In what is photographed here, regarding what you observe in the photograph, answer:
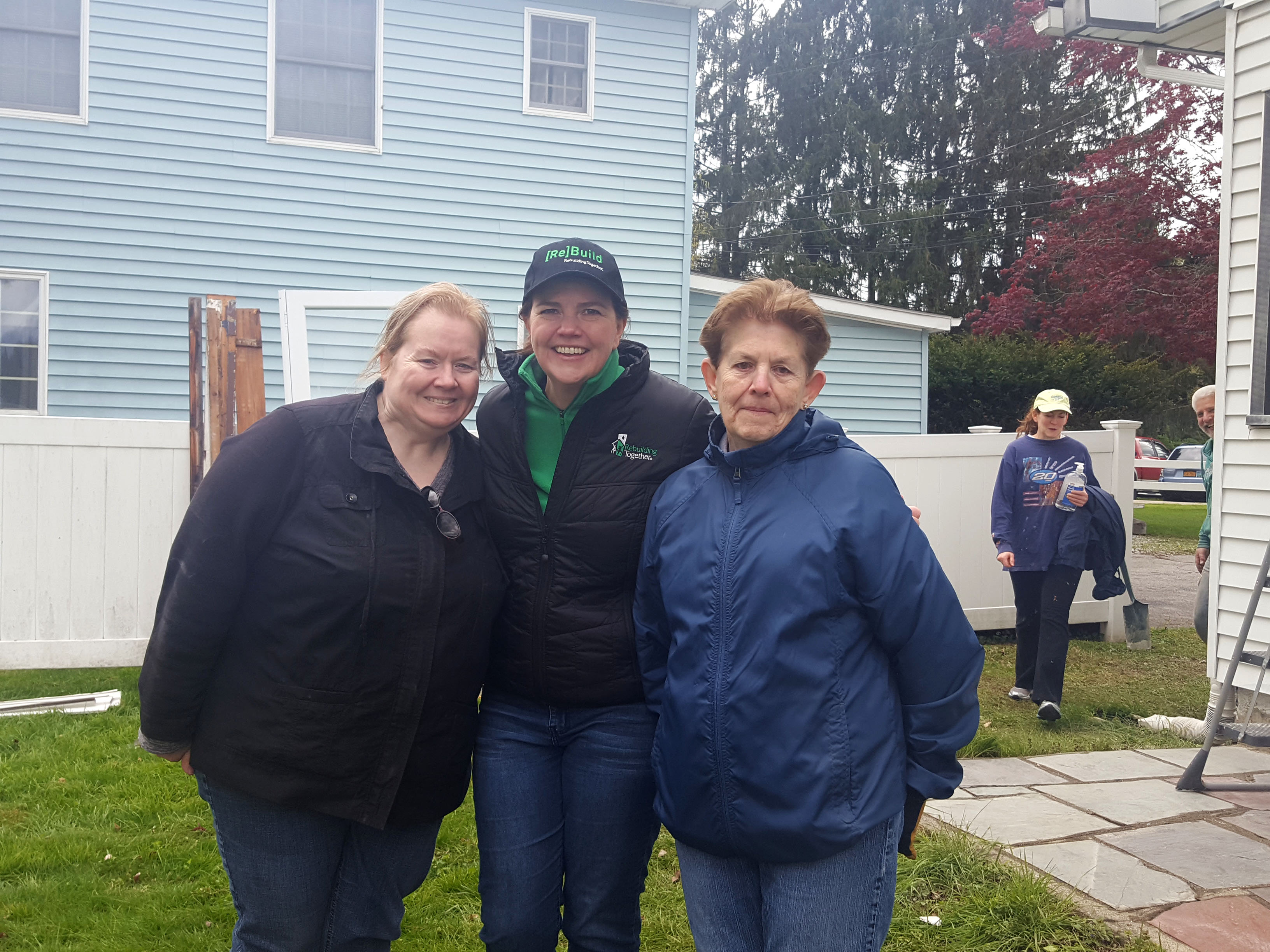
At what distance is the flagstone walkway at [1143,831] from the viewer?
3.52 m

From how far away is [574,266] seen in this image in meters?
2.62

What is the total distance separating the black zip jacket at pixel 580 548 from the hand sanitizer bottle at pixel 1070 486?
481 cm

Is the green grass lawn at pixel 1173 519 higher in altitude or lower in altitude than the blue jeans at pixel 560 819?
lower

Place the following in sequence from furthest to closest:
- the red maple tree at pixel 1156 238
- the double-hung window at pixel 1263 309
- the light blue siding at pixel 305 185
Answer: the red maple tree at pixel 1156 238 < the light blue siding at pixel 305 185 < the double-hung window at pixel 1263 309

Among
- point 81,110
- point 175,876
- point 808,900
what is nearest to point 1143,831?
point 808,900

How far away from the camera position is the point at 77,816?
4.48 meters

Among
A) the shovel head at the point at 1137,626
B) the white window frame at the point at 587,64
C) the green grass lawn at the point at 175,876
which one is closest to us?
the green grass lawn at the point at 175,876

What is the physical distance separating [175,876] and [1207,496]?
6.12 metres

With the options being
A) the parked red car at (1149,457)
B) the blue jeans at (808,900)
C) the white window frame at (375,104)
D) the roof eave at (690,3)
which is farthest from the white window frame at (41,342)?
the parked red car at (1149,457)

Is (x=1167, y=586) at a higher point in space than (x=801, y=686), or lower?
lower

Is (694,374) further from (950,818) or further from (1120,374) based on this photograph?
(1120,374)

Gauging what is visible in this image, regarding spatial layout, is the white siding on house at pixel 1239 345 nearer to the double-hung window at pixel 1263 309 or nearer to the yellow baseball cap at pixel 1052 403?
Answer: the double-hung window at pixel 1263 309

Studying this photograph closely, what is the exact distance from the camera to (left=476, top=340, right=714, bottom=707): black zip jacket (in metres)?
2.54

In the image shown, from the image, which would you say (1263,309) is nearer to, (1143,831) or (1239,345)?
(1239,345)
